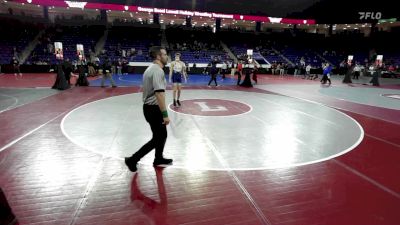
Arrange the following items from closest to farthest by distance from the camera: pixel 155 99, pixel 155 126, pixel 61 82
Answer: pixel 155 99 → pixel 155 126 → pixel 61 82

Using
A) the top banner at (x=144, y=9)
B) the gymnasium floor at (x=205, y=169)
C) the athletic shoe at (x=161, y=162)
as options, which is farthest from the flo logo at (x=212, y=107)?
the top banner at (x=144, y=9)

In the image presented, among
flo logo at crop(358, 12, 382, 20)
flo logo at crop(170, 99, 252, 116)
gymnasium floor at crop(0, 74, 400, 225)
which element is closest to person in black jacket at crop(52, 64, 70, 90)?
gymnasium floor at crop(0, 74, 400, 225)

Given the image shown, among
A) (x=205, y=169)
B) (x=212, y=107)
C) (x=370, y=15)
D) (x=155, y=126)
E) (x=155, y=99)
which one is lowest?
(x=205, y=169)

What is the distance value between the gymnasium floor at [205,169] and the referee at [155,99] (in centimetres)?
51

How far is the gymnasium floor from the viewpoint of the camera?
378cm

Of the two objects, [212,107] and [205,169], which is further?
[212,107]

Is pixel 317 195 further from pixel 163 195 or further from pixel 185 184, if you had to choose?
pixel 163 195

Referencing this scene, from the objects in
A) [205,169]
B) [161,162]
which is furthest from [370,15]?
[161,162]

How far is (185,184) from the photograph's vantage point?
4.60m

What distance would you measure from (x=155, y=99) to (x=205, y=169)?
1.64 meters

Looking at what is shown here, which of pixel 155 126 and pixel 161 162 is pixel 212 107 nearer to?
pixel 161 162

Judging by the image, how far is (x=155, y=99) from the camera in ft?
15.5

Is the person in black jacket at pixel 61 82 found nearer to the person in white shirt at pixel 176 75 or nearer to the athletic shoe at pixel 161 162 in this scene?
the person in white shirt at pixel 176 75

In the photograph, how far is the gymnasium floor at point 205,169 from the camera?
3.78 metres
